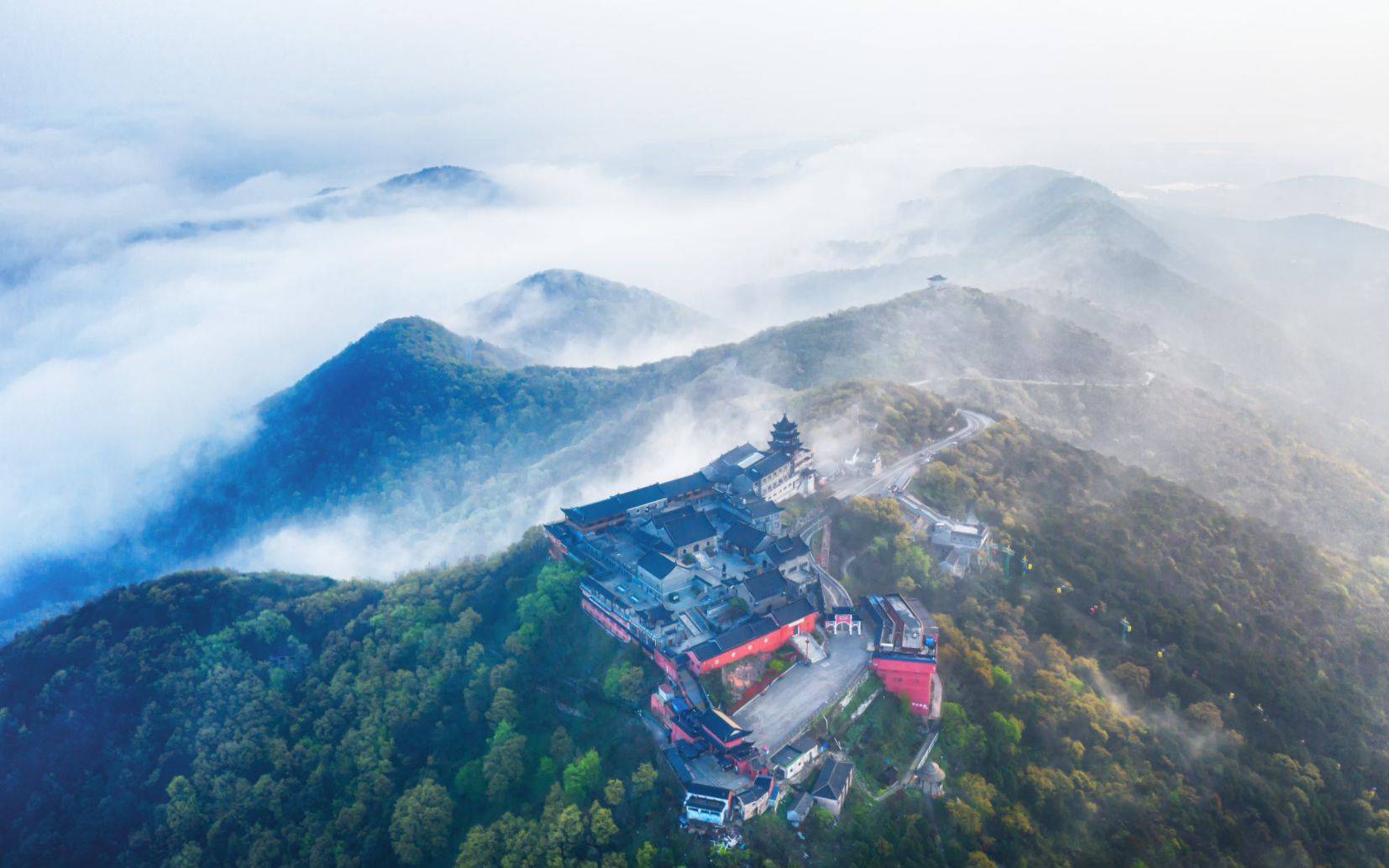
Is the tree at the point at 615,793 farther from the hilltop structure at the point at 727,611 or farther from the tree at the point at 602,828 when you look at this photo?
the hilltop structure at the point at 727,611

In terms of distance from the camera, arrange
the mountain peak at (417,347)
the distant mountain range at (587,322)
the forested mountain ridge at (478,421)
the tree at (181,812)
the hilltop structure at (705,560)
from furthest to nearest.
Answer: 1. the distant mountain range at (587,322)
2. the mountain peak at (417,347)
3. the forested mountain ridge at (478,421)
4. the tree at (181,812)
5. the hilltop structure at (705,560)

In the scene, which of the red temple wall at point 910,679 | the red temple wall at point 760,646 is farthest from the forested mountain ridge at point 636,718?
the red temple wall at point 760,646

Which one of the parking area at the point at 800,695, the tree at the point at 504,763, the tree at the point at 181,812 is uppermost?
the parking area at the point at 800,695

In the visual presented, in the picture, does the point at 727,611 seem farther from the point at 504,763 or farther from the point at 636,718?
the point at 504,763

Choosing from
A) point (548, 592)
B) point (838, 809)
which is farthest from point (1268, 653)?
point (548, 592)

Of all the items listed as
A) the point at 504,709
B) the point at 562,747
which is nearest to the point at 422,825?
the point at 504,709
